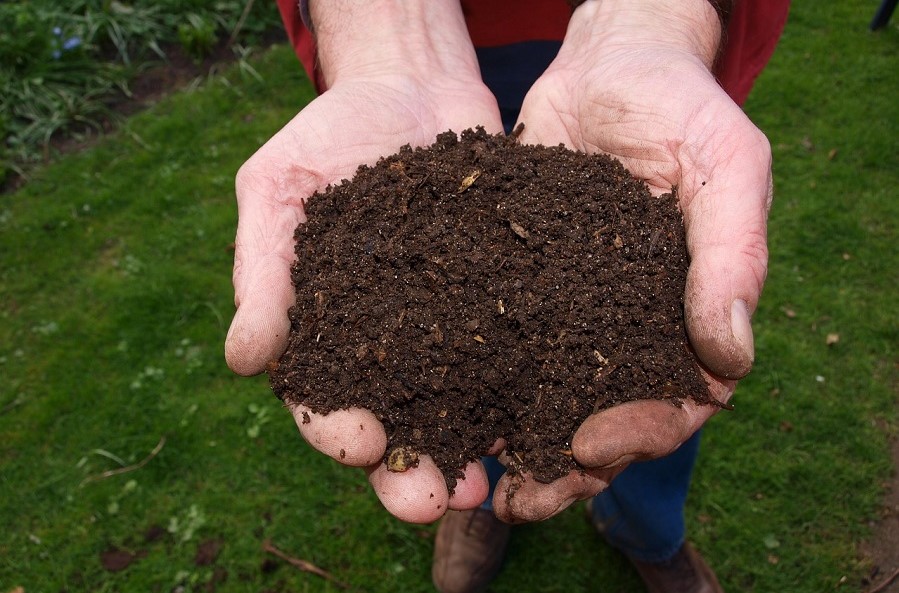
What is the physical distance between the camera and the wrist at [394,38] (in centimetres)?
258

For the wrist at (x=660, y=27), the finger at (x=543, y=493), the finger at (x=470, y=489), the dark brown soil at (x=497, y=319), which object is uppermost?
the wrist at (x=660, y=27)

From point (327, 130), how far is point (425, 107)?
1.39 feet

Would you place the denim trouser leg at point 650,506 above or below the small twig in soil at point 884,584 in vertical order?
above

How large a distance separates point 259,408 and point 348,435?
6.96ft

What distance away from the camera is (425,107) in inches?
98.0

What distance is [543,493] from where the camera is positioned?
5.82ft

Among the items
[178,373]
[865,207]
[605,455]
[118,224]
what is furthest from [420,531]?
[865,207]

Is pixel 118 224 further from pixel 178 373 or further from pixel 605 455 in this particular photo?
pixel 605 455

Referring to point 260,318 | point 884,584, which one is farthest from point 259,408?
point 884,584

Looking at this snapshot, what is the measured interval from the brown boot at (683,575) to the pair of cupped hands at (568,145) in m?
1.50

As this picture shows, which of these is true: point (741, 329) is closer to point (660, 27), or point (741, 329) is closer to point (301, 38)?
point (660, 27)

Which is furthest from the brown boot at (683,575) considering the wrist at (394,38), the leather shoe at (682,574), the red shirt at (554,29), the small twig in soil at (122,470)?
the small twig in soil at (122,470)

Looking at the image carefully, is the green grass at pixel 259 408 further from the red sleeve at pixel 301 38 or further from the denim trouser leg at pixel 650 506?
the red sleeve at pixel 301 38

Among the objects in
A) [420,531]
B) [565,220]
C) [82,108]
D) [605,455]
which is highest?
[565,220]
